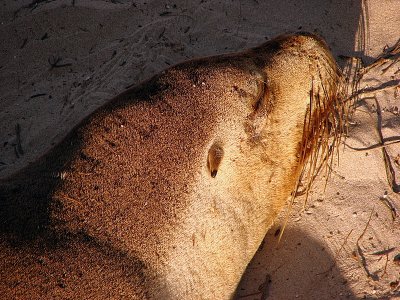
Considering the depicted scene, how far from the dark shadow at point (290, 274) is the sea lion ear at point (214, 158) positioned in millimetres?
1298

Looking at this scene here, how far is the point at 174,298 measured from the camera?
2654 mm

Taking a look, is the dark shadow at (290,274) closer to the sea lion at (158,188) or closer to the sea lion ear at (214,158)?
the sea lion at (158,188)

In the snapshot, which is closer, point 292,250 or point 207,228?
point 207,228

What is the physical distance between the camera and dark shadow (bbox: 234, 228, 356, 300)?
12.3ft

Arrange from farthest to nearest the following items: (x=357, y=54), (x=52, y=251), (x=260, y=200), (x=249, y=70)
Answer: (x=357, y=54), (x=260, y=200), (x=249, y=70), (x=52, y=251)

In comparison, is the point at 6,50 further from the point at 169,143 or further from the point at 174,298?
the point at 174,298

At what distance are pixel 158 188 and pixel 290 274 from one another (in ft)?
5.57

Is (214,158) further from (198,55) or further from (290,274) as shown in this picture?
(198,55)

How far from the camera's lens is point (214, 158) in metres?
2.69

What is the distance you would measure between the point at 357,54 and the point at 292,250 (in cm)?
190

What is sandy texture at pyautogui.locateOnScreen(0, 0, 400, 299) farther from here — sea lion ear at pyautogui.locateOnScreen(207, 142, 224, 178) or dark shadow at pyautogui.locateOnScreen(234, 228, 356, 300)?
sea lion ear at pyautogui.locateOnScreen(207, 142, 224, 178)

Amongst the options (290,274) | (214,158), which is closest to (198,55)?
(214,158)

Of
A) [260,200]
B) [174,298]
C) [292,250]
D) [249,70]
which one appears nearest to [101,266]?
[174,298]

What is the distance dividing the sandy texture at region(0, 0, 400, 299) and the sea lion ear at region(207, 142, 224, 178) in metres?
1.44
